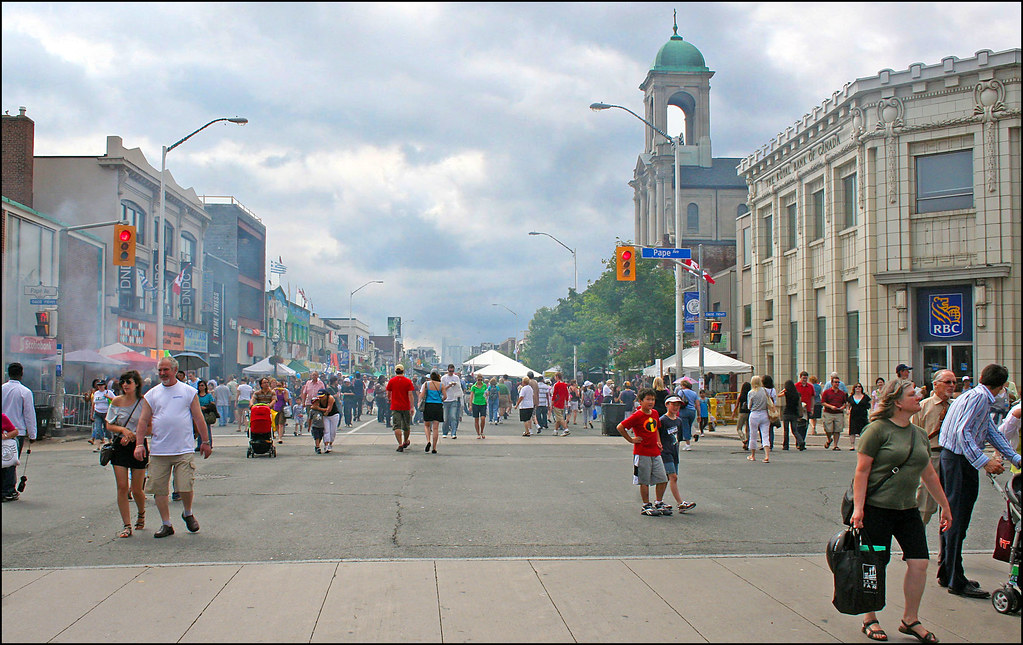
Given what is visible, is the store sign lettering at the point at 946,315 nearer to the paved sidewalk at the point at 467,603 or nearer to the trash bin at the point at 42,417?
the paved sidewalk at the point at 467,603

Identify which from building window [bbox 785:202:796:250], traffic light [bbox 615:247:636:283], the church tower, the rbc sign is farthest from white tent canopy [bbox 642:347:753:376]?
the church tower

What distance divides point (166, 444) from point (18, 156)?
30493 mm

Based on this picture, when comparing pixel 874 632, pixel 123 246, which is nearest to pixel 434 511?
pixel 874 632

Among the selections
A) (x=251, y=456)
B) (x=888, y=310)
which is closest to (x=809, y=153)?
(x=888, y=310)

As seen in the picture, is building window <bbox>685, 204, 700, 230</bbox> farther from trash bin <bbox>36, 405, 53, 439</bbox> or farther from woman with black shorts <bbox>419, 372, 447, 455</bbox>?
trash bin <bbox>36, 405, 53, 439</bbox>

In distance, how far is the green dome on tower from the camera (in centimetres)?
7956

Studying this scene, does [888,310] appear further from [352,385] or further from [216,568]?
[216,568]

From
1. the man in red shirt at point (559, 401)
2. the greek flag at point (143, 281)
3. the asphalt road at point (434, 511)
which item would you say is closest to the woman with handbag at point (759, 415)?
the asphalt road at point (434, 511)

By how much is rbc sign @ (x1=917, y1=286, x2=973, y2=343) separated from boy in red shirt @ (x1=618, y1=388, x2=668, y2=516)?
18548 millimetres

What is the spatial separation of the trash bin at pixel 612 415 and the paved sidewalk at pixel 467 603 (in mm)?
16598

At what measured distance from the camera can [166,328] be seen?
42906 millimetres

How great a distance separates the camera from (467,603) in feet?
19.3

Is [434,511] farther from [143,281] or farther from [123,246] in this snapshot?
[143,281]

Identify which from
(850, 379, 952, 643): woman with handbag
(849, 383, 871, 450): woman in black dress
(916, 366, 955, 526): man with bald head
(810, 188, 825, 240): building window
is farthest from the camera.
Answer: (810, 188, 825, 240): building window
